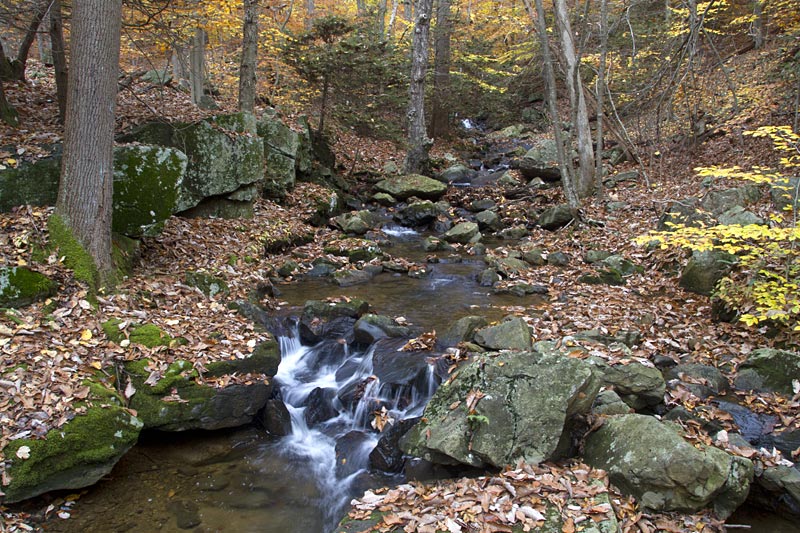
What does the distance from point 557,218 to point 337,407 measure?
366 inches

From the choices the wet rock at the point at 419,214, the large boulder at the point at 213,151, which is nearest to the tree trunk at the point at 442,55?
the wet rock at the point at 419,214

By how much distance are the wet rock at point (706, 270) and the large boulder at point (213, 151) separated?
9.19 metres

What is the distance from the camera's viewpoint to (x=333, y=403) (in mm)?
7262

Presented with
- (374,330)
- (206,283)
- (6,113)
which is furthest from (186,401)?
(6,113)

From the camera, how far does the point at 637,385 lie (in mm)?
5988

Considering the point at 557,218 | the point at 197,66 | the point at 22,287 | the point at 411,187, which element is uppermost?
the point at 197,66

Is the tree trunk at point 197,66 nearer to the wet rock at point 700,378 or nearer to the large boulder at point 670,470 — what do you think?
the wet rock at point 700,378

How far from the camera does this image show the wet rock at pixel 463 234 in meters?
14.0

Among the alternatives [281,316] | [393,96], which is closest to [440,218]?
[393,96]

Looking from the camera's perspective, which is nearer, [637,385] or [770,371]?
[637,385]

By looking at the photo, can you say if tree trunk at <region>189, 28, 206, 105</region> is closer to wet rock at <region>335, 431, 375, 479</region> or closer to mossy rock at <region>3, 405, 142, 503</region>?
mossy rock at <region>3, 405, 142, 503</region>

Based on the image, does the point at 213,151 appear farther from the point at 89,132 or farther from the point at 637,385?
the point at 637,385

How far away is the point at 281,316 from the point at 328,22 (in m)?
10.0

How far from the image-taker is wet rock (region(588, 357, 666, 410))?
19.6ft
